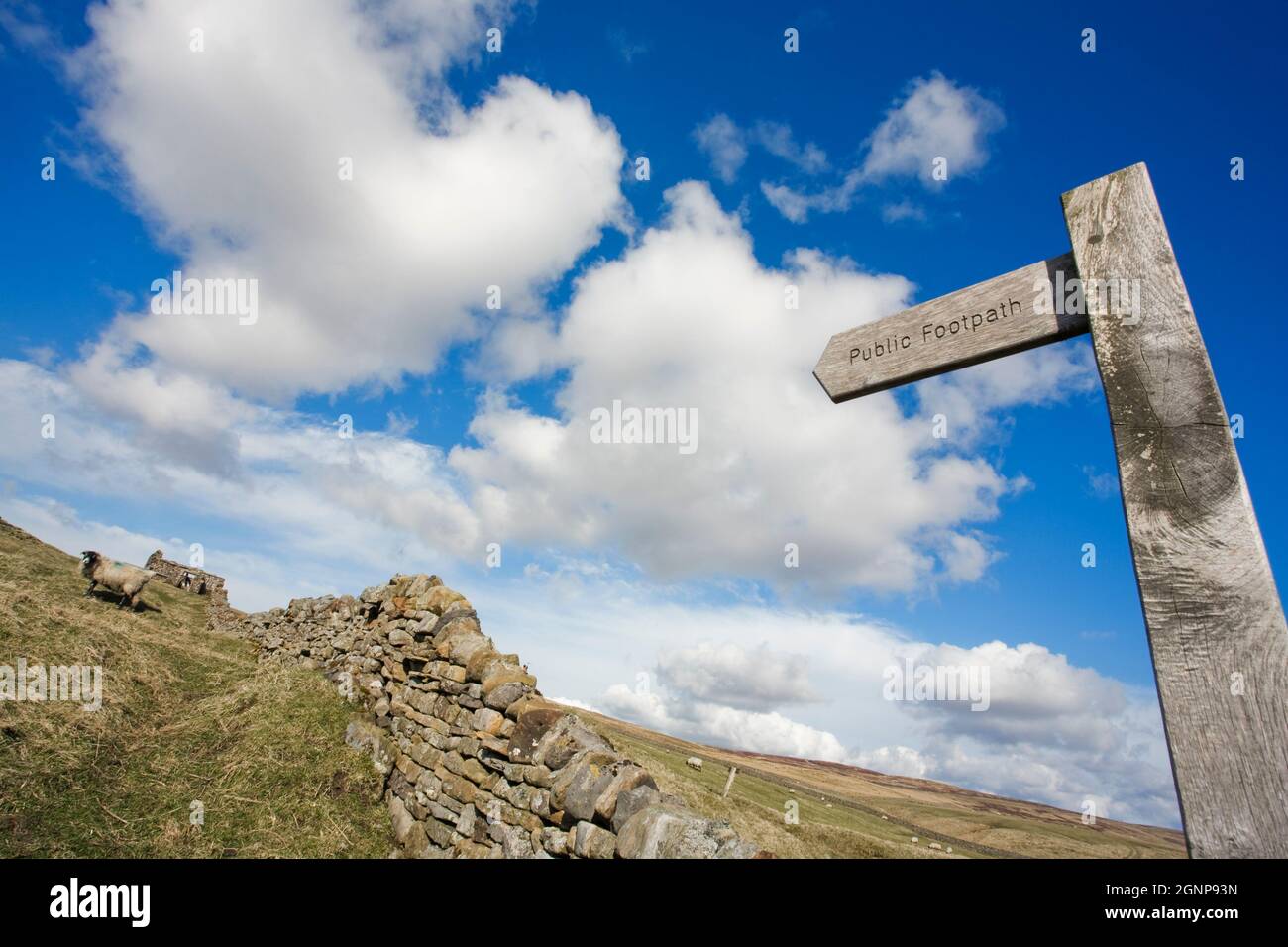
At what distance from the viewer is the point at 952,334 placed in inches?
124

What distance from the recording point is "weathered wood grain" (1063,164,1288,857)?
1.97 meters

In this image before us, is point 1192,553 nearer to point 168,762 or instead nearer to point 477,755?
A: point 477,755

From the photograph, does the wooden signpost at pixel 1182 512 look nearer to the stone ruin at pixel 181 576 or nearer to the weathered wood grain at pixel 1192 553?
the weathered wood grain at pixel 1192 553

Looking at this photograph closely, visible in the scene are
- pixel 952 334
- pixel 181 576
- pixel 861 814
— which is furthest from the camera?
pixel 861 814

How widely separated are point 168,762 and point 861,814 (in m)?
45.0

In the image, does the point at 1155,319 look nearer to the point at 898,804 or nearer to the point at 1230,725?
the point at 1230,725

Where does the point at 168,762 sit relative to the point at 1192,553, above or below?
below

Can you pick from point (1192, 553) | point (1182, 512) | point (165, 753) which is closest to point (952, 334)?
point (1182, 512)

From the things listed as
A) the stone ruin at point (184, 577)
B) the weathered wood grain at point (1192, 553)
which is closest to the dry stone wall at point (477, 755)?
the weathered wood grain at point (1192, 553)

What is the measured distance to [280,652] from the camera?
47.3ft

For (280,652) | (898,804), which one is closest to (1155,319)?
(280,652)

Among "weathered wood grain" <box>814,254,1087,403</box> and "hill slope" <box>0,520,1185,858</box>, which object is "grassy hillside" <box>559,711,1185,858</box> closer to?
"weathered wood grain" <box>814,254,1087,403</box>

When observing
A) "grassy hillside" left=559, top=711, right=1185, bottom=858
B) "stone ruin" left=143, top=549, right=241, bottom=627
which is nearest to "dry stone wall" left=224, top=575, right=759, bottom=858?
"grassy hillside" left=559, top=711, right=1185, bottom=858
